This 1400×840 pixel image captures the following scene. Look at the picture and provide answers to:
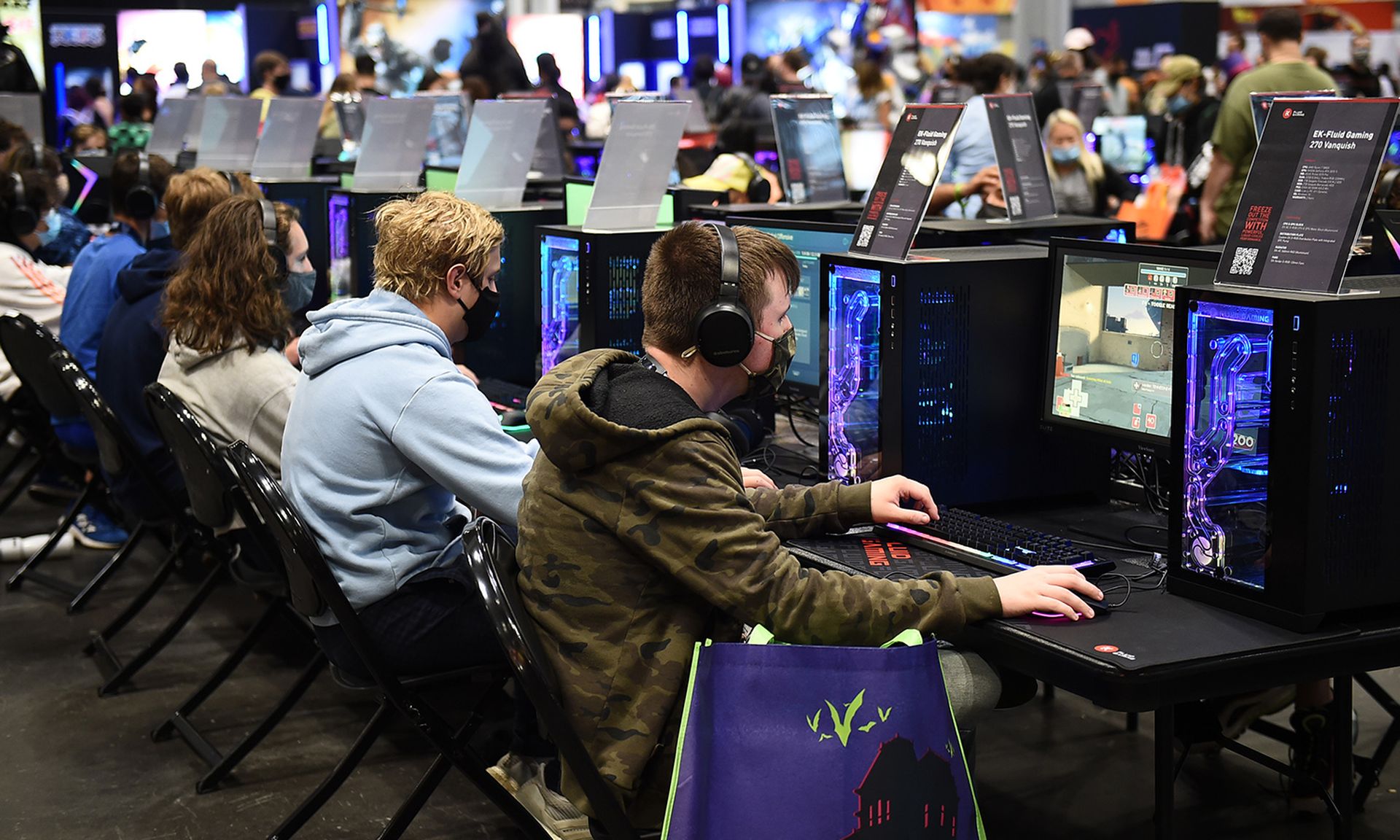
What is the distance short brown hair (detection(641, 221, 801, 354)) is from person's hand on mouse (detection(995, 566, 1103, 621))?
512 millimetres

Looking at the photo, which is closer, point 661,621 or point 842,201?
point 661,621

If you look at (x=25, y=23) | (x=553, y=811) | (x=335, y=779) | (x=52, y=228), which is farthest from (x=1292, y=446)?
(x=25, y=23)

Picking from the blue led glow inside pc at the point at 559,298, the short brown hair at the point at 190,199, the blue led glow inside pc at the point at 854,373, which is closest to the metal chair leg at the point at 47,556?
the short brown hair at the point at 190,199

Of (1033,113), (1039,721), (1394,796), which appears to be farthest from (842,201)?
(1394,796)

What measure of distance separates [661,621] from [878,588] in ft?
0.93

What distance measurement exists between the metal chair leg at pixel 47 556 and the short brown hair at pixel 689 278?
314 cm

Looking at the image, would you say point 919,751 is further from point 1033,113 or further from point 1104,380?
point 1033,113

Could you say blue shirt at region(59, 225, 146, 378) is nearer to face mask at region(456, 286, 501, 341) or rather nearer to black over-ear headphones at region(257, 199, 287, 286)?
black over-ear headphones at region(257, 199, 287, 286)

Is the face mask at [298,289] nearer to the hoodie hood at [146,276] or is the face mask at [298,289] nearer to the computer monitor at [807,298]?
the hoodie hood at [146,276]

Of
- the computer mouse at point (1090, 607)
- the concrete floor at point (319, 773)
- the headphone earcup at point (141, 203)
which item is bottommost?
the concrete floor at point (319, 773)

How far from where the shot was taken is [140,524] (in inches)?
159

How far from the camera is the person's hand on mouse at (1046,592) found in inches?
77.7

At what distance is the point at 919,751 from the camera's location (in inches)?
71.7

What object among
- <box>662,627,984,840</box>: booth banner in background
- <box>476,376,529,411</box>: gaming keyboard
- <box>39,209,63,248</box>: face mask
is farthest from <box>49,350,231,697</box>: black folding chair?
<box>39,209,63,248</box>: face mask
